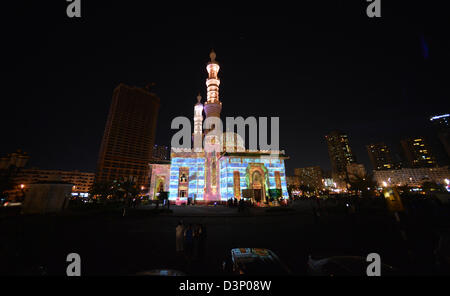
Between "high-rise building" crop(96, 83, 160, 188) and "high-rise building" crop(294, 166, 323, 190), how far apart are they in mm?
124448

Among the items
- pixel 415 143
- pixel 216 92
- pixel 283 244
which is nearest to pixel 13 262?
pixel 283 244

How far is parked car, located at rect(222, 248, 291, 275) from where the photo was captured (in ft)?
11.5

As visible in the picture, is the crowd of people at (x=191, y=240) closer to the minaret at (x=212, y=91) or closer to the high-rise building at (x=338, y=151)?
the minaret at (x=212, y=91)

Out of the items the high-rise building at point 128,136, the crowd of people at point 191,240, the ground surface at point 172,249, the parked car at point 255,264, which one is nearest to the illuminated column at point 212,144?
the ground surface at point 172,249

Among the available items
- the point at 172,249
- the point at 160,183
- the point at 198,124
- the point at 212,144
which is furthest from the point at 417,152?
the point at 172,249

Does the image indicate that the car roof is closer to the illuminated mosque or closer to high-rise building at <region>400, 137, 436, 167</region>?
the illuminated mosque

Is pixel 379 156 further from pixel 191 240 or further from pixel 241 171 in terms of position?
pixel 191 240

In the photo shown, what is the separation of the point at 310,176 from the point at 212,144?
467 ft

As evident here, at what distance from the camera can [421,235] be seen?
840 cm

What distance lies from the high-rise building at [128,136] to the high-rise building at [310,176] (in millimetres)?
124448

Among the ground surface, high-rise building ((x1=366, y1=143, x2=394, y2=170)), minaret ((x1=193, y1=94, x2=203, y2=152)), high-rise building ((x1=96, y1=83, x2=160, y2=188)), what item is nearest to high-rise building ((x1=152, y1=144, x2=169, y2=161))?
high-rise building ((x1=96, y1=83, x2=160, y2=188))

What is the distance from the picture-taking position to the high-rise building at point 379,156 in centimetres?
16188
